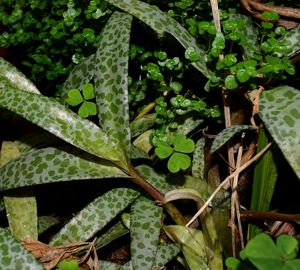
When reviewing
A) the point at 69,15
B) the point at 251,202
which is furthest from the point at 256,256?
the point at 69,15

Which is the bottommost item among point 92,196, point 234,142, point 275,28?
point 92,196

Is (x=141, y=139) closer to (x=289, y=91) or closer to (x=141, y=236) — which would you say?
(x=141, y=236)

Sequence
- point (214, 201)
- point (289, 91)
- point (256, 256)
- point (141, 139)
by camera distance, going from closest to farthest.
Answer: point (256, 256), point (289, 91), point (214, 201), point (141, 139)

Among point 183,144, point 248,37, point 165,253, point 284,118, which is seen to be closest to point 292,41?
point 248,37

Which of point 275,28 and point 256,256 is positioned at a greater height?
point 275,28

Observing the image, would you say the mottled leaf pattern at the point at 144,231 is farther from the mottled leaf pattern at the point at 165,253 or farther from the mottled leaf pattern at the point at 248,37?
the mottled leaf pattern at the point at 248,37

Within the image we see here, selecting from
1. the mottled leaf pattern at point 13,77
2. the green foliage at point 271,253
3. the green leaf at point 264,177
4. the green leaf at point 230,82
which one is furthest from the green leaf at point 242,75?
the mottled leaf pattern at point 13,77
